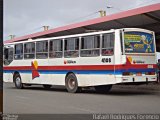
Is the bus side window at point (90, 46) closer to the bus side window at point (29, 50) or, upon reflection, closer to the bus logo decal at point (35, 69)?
the bus logo decal at point (35, 69)

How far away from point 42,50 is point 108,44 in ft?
17.5

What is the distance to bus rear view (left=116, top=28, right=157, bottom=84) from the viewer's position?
49.1 feet

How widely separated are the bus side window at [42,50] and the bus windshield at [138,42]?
576cm

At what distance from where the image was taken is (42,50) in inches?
770

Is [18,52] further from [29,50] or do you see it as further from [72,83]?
[72,83]

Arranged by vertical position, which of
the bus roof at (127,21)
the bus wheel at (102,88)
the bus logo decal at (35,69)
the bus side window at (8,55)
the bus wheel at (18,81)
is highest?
the bus roof at (127,21)

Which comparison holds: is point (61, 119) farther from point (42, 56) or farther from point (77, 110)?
point (42, 56)

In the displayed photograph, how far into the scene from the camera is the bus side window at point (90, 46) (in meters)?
16.1

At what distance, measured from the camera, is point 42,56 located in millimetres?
19516

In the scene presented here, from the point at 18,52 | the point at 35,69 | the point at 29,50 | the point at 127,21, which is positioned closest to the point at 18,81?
the point at 18,52

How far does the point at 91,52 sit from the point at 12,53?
7.71 metres

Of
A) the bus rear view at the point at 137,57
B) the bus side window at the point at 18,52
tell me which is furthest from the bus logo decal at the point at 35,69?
the bus rear view at the point at 137,57

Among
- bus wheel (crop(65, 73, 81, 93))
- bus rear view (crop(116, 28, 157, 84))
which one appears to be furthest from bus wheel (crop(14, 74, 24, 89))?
bus rear view (crop(116, 28, 157, 84))

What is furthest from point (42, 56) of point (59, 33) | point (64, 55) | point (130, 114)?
point (130, 114)
